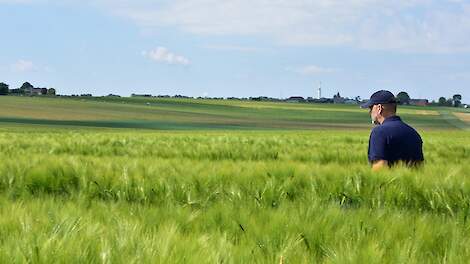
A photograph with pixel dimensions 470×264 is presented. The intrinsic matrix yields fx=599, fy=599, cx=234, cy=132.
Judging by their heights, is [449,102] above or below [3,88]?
below

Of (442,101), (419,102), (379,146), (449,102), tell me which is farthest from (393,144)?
(449,102)

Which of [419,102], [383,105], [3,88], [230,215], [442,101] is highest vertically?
[383,105]

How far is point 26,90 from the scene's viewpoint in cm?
12812

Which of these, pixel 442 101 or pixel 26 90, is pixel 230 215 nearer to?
pixel 26 90

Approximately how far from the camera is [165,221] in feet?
9.20

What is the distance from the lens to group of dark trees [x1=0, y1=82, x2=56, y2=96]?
10406cm

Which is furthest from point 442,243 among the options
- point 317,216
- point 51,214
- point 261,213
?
point 51,214

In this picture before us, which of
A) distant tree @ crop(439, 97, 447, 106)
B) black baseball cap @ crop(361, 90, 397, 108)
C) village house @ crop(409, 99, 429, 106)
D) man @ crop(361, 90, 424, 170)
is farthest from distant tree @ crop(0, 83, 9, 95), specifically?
man @ crop(361, 90, 424, 170)

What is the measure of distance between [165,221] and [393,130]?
3.64 metres

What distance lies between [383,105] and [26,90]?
131 meters

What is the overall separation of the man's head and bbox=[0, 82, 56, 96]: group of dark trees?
10435 centimetres

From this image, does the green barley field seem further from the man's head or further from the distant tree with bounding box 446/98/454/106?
→ the distant tree with bounding box 446/98/454/106

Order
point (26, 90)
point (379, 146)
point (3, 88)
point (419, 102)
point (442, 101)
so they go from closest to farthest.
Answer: point (379, 146) → point (3, 88) → point (26, 90) → point (419, 102) → point (442, 101)

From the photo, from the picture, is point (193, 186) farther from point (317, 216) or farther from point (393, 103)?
point (393, 103)
